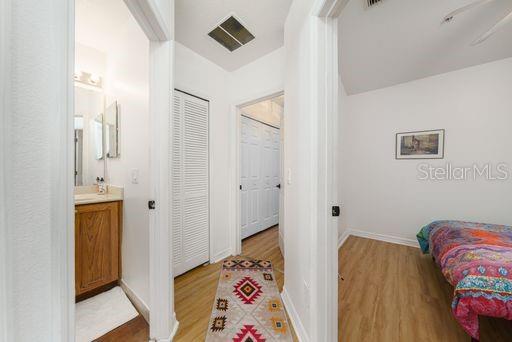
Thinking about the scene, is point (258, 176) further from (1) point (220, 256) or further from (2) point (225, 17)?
(2) point (225, 17)

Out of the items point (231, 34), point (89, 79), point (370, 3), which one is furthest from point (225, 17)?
point (89, 79)

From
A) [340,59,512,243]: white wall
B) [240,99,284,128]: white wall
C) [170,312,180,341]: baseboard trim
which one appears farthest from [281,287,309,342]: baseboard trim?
[240,99,284,128]: white wall

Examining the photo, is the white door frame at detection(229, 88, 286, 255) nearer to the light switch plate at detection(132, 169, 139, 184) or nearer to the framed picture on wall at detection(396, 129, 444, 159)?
the light switch plate at detection(132, 169, 139, 184)

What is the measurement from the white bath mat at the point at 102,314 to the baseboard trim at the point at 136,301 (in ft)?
0.08

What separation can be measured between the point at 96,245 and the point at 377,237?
12.5 feet

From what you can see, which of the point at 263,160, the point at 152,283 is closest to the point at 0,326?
the point at 152,283

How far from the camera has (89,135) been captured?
212 cm

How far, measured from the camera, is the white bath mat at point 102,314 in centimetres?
137

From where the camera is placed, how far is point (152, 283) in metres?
1.24

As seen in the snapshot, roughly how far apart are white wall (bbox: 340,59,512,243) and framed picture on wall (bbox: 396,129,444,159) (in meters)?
0.08

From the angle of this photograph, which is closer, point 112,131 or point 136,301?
point 136,301

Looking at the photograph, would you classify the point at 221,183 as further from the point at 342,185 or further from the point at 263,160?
the point at 342,185

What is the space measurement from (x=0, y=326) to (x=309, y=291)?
1254mm

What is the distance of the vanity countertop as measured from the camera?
1659mm
